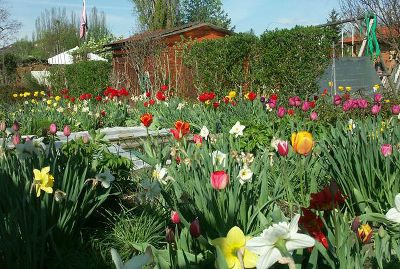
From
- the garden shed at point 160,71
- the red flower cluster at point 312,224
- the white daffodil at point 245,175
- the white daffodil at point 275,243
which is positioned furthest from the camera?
the garden shed at point 160,71

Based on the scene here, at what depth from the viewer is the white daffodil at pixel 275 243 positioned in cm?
97

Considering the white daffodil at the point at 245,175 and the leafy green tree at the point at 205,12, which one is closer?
the white daffodil at the point at 245,175

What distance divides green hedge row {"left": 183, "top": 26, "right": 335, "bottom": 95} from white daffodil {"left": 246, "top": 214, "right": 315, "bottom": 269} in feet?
23.4

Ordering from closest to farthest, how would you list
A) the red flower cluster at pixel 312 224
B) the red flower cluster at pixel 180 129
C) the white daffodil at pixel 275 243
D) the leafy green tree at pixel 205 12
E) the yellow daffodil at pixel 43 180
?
the white daffodil at pixel 275 243 < the red flower cluster at pixel 312 224 < the yellow daffodil at pixel 43 180 < the red flower cluster at pixel 180 129 < the leafy green tree at pixel 205 12

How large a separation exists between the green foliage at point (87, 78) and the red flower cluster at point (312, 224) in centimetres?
1502

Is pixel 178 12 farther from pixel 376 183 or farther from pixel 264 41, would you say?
pixel 376 183

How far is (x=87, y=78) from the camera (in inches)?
634

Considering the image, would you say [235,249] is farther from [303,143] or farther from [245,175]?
[245,175]

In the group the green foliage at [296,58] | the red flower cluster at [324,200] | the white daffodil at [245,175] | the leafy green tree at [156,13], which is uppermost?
the leafy green tree at [156,13]

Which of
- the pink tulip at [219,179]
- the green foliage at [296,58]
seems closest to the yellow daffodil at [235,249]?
the pink tulip at [219,179]

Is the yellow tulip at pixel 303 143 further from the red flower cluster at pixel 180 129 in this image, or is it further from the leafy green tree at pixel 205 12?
the leafy green tree at pixel 205 12

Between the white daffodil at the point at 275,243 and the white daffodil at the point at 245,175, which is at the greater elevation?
the white daffodil at the point at 275,243

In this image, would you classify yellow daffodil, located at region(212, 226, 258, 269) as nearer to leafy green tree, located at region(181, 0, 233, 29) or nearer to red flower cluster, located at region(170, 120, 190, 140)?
red flower cluster, located at region(170, 120, 190, 140)

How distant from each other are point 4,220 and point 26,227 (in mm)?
181
